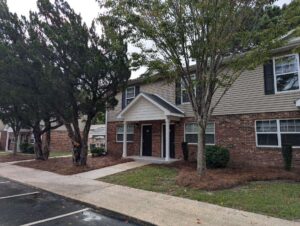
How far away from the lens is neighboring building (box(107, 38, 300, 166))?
12027mm

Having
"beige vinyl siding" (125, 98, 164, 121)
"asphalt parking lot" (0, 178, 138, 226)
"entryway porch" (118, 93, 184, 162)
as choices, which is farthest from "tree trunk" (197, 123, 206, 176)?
"beige vinyl siding" (125, 98, 164, 121)

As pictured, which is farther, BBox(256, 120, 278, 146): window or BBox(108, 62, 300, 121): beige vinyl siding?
BBox(256, 120, 278, 146): window

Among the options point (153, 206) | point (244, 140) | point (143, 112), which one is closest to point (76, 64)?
Answer: point (143, 112)

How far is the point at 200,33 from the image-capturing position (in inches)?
388

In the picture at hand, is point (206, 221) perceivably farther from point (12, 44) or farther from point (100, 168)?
point (12, 44)

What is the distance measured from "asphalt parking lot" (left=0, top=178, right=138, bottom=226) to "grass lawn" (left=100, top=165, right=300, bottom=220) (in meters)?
2.56

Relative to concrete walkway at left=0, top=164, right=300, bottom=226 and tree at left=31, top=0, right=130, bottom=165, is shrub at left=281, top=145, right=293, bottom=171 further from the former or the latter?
tree at left=31, top=0, right=130, bottom=165

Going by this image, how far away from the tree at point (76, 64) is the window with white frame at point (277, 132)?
23.5ft

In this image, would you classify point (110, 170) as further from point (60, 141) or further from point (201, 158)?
point (60, 141)

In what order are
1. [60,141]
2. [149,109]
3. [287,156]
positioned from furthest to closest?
[60,141]
[149,109]
[287,156]

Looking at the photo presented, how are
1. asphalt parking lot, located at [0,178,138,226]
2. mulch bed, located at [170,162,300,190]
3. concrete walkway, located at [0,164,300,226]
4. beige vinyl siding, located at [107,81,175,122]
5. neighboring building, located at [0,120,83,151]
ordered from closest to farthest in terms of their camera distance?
concrete walkway, located at [0,164,300,226] < asphalt parking lot, located at [0,178,138,226] < mulch bed, located at [170,162,300,190] < beige vinyl siding, located at [107,81,175,122] < neighboring building, located at [0,120,83,151]

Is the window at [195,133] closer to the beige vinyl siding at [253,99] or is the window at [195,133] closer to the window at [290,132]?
the beige vinyl siding at [253,99]

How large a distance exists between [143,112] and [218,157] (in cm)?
534

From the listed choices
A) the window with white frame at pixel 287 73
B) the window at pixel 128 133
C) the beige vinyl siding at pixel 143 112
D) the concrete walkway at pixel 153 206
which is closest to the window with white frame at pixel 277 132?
the window with white frame at pixel 287 73
